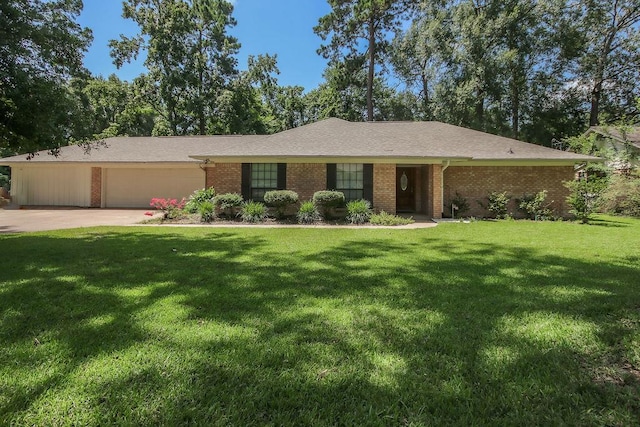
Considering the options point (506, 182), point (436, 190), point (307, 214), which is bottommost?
point (307, 214)

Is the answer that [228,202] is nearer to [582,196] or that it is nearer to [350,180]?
[350,180]

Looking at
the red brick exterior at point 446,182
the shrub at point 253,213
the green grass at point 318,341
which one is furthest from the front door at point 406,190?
the green grass at point 318,341

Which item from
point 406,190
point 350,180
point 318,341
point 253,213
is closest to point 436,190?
point 406,190

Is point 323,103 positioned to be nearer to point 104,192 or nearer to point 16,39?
Answer: point 104,192

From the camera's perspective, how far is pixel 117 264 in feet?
19.0

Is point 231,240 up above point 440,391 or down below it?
above

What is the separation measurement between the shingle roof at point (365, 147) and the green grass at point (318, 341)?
7.68 metres

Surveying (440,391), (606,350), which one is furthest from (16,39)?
(606,350)

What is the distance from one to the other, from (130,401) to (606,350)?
365 centimetres

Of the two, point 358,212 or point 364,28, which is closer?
point 358,212

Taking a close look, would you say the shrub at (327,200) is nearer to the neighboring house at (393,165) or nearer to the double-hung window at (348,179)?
the double-hung window at (348,179)

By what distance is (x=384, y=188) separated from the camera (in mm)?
13484

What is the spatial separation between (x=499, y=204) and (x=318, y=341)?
13035 millimetres

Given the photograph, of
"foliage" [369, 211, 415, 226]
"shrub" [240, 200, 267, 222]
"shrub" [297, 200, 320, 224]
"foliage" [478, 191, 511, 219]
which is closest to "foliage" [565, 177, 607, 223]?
"foliage" [478, 191, 511, 219]
